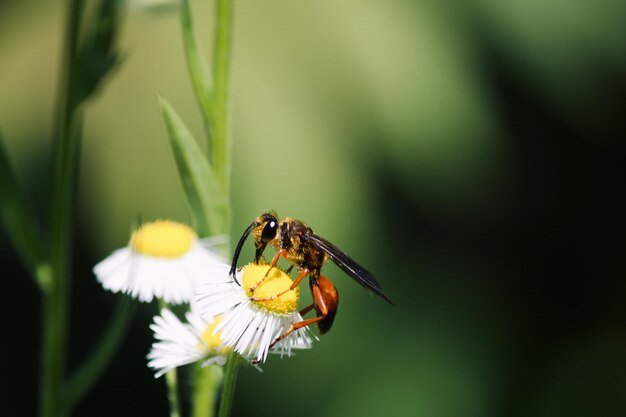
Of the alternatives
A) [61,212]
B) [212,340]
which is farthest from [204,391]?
[61,212]

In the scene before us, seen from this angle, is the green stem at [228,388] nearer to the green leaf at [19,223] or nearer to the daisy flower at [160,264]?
the daisy flower at [160,264]

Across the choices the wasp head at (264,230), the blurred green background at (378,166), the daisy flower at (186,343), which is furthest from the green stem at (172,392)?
the blurred green background at (378,166)

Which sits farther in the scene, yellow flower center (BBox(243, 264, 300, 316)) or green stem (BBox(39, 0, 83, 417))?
green stem (BBox(39, 0, 83, 417))

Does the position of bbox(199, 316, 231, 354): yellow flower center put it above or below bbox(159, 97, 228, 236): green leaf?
below

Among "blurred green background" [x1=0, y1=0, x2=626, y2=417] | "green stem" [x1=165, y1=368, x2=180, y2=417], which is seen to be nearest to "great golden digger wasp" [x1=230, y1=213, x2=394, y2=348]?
"green stem" [x1=165, y1=368, x2=180, y2=417]

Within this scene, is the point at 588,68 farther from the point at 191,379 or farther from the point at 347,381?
the point at 191,379

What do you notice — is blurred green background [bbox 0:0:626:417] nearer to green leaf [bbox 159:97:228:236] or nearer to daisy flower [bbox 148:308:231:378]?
green leaf [bbox 159:97:228:236]

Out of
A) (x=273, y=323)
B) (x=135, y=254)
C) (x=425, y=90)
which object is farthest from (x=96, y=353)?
(x=425, y=90)

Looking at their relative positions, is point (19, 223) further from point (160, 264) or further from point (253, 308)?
point (253, 308)
